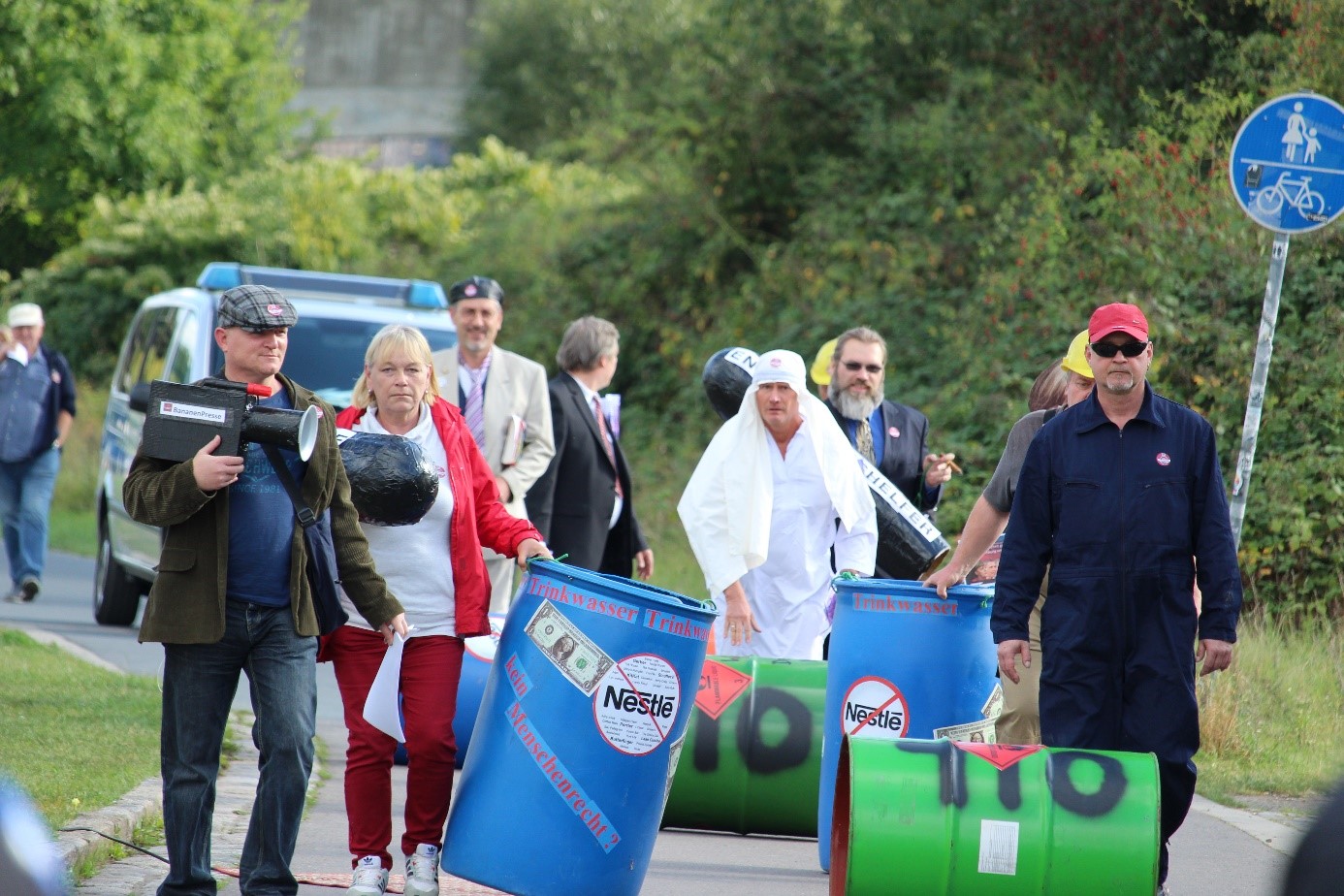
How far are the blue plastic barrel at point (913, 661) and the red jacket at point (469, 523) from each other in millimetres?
1211

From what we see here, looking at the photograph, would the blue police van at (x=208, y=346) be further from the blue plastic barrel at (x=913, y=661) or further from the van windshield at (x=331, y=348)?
the blue plastic barrel at (x=913, y=661)

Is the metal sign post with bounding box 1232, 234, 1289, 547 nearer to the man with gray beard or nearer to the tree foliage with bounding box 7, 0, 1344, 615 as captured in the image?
the man with gray beard

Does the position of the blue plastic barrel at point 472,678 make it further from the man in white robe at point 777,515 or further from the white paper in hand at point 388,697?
the white paper in hand at point 388,697

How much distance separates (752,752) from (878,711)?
990mm

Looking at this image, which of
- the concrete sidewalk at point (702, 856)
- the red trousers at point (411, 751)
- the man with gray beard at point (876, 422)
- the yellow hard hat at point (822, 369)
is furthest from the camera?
the yellow hard hat at point (822, 369)

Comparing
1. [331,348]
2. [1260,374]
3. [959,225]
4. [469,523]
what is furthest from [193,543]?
[959,225]

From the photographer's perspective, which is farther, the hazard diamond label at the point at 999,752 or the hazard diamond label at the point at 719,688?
the hazard diamond label at the point at 719,688

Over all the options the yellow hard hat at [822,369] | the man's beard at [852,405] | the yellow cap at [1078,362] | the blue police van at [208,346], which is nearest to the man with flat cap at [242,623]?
the yellow cap at [1078,362]

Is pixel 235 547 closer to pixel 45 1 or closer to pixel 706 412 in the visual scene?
pixel 706 412

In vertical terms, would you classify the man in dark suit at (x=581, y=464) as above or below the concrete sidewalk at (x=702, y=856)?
above

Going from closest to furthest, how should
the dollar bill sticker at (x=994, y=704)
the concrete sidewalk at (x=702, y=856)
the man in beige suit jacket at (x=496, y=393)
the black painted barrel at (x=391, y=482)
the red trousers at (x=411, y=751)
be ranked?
the black painted barrel at (x=391, y=482) → the red trousers at (x=411, y=751) → the concrete sidewalk at (x=702, y=856) → the dollar bill sticker at (x=994, y=704) → the man in beige suit jacket at (x=496, y=393)

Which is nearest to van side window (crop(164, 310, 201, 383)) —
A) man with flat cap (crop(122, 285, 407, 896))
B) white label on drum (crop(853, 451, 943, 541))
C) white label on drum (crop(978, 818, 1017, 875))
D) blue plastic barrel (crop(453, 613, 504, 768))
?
blue plastic barrel (crop(453, 613, 504, 768))

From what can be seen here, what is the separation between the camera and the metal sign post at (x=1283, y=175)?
8.66 m

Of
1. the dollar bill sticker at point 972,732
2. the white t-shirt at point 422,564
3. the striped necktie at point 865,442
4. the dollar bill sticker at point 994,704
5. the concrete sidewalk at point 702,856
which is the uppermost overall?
the striped necktie at point 865,442
